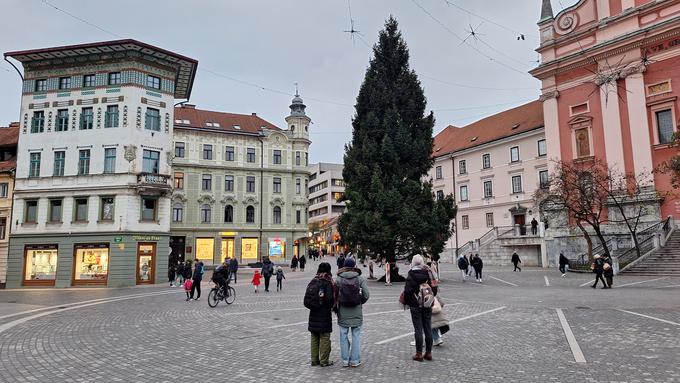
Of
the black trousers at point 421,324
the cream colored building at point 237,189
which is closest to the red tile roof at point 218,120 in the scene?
the cream colored building at point 237,189

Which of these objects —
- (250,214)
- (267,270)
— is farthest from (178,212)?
(267,270)

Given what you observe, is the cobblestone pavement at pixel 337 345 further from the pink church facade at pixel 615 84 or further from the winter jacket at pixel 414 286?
the pink church facade at pixel 615 84

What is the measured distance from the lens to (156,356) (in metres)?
8.59

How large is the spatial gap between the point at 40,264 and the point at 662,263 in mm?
38542

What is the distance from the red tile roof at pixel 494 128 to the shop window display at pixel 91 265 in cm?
3028

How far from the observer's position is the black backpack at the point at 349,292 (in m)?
7.45

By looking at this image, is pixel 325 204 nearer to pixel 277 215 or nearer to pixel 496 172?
pixel 277 215

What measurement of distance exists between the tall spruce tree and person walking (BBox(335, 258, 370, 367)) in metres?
16.0

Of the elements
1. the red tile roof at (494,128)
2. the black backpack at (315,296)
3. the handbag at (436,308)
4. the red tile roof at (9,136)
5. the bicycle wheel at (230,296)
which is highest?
the red tile roof at (494,128)

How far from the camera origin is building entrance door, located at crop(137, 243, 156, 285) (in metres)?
29.2

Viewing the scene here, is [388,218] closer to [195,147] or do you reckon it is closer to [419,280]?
[419,280]

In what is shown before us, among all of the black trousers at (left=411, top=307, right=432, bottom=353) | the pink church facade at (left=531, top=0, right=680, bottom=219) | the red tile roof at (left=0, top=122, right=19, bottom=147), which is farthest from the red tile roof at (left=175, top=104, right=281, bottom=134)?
the black trousers at (left=411, top=307, right=432, bottom=353)

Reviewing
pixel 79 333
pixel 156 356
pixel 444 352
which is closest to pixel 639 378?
pixel 444 352

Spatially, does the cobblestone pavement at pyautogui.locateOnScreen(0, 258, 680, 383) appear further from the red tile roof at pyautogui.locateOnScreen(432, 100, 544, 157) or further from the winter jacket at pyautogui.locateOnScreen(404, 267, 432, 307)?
the red tile roof at pyautogui.locateOnScreen(432, 100, 544, 157)
